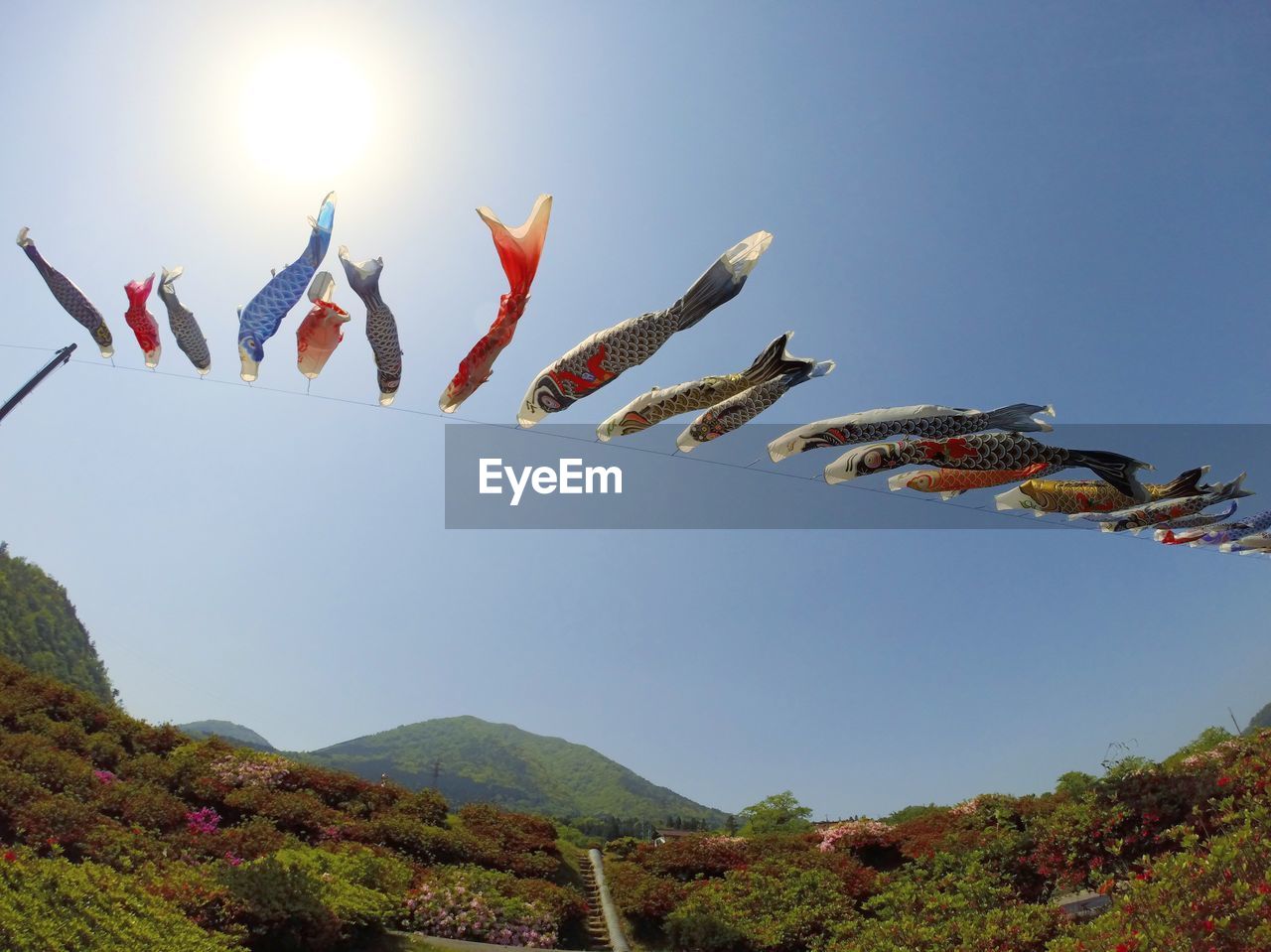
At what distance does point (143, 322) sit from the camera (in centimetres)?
1058

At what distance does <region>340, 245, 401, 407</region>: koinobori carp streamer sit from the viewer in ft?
29.1

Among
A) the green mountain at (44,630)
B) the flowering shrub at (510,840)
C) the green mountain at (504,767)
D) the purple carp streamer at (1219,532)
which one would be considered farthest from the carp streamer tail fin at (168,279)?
the green mountain at (504,767)

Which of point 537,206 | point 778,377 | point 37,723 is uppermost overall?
point 537,206

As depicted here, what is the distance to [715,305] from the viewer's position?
7633 mm

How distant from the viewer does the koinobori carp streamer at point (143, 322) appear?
10.5 m

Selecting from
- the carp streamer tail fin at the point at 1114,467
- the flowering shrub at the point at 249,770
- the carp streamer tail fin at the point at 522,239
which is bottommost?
the flowering shrub at the point at 249,770

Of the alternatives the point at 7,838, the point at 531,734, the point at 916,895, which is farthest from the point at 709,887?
the point at 531,734

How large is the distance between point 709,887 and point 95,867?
9.29 m

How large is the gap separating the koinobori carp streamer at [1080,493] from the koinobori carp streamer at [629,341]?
6.16 meters

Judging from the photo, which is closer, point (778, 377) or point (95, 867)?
point (95, 867)

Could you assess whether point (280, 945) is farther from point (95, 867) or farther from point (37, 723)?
point (37, 723)

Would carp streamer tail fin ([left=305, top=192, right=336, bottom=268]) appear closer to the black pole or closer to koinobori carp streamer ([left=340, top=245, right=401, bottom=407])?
koinobori carp streamer ([left=340, top=245, right=401, bottom=407])

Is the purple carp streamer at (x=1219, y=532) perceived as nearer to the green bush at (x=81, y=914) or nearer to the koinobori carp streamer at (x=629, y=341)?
the koinobori carp streamer at (x=629, y=341)

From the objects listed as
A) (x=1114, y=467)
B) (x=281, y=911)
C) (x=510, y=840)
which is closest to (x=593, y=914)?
(x=510, y=840)
